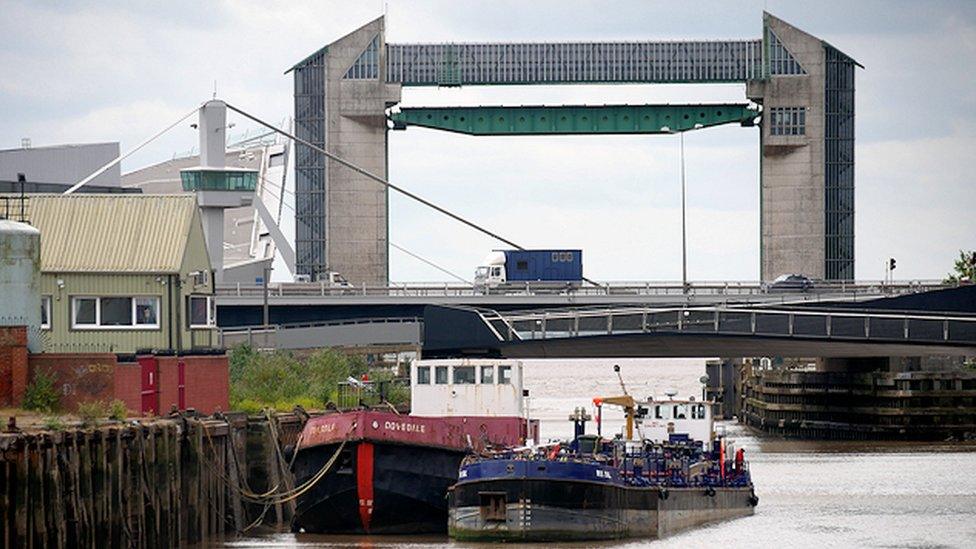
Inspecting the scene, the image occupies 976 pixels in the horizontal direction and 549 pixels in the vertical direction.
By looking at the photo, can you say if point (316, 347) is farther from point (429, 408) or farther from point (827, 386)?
point (429, 408)

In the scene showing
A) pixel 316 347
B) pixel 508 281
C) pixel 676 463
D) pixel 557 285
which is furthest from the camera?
pixel 508 281

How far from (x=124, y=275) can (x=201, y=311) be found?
342cm

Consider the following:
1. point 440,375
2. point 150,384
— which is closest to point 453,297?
point 440,375

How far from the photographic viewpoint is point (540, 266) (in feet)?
404

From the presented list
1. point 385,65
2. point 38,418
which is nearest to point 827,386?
point 385,65

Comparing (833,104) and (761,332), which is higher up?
(833,104)

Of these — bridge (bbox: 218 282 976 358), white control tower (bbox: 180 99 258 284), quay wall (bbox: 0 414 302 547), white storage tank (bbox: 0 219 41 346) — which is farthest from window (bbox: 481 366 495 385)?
white control tower (bbox: 180 99 258 284)

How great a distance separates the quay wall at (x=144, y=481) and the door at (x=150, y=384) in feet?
6.32

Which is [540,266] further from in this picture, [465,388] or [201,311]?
[465,388]

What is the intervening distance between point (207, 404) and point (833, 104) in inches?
3102

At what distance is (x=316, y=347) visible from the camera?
10219 centimetres

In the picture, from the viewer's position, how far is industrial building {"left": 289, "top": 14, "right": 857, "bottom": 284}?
5059 inches

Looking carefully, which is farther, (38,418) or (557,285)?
(557,285)

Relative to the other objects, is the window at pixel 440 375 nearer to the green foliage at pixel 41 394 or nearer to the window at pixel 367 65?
the green foliage at pixel 41 394
